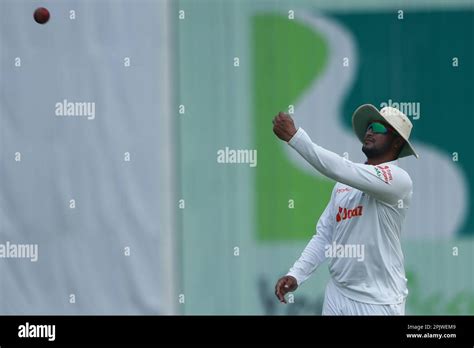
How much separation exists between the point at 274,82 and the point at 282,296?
4.62 ft

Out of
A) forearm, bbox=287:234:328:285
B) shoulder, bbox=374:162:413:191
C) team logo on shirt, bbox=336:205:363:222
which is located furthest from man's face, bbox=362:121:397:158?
forearm, bbox=287:234:328:285

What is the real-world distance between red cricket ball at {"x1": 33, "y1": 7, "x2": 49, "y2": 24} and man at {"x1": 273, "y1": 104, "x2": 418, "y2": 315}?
1.88 m

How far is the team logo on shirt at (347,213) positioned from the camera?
4.55 metres

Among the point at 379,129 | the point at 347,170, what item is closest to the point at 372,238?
the point at 347,170

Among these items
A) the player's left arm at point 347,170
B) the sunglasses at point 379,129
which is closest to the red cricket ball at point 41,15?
the player's left arm at point 347,170

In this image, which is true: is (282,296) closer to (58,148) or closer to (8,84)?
(58,148)

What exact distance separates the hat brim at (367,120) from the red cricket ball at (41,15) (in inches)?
71.2

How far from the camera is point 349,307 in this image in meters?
4.53

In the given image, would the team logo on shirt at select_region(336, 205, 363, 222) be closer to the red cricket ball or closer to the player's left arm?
the player's left arm

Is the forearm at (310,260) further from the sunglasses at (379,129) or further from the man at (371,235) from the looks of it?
the sunglasses at (379,129)

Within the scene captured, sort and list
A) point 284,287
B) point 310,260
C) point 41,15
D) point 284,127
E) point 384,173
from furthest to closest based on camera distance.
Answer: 1. point 41,15
2. point 310,260
3. point 284,287
4. point 384,173
5. point 284,127

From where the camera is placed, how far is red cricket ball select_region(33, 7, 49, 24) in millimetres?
5520

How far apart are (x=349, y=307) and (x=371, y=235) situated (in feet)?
1.08

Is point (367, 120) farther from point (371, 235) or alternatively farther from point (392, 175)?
Answer: point (371, 235)
